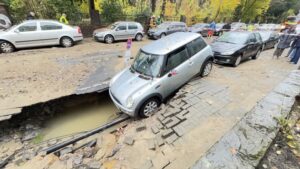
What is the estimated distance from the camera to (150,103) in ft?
16.0

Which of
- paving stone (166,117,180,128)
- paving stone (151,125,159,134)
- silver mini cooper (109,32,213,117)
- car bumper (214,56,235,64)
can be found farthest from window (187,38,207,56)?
paving stone (151,125,159,134)

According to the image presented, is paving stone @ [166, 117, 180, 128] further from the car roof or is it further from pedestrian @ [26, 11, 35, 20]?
pedestrian @ [26, 11, 35, 20]

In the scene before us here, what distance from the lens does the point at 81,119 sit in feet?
20.1

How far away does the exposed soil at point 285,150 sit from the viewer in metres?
2.30

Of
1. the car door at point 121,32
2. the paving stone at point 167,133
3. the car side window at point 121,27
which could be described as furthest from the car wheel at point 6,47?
the paving stone at point 167,133

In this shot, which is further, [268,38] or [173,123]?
[268,38]

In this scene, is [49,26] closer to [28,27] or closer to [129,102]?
[28,27]

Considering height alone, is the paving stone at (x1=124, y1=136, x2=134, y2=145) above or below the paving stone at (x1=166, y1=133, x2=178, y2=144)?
below

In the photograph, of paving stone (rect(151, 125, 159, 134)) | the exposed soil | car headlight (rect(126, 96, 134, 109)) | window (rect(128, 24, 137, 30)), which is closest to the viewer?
the exposed soil

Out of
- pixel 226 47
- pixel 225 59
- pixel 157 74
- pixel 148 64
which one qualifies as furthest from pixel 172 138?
pixel 226 47

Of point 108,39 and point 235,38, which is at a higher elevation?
point 235,38

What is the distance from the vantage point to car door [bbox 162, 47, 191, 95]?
5059 mm

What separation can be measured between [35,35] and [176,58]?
867 centimetres

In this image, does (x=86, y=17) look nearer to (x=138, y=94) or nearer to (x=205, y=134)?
(x=138, y=94)
